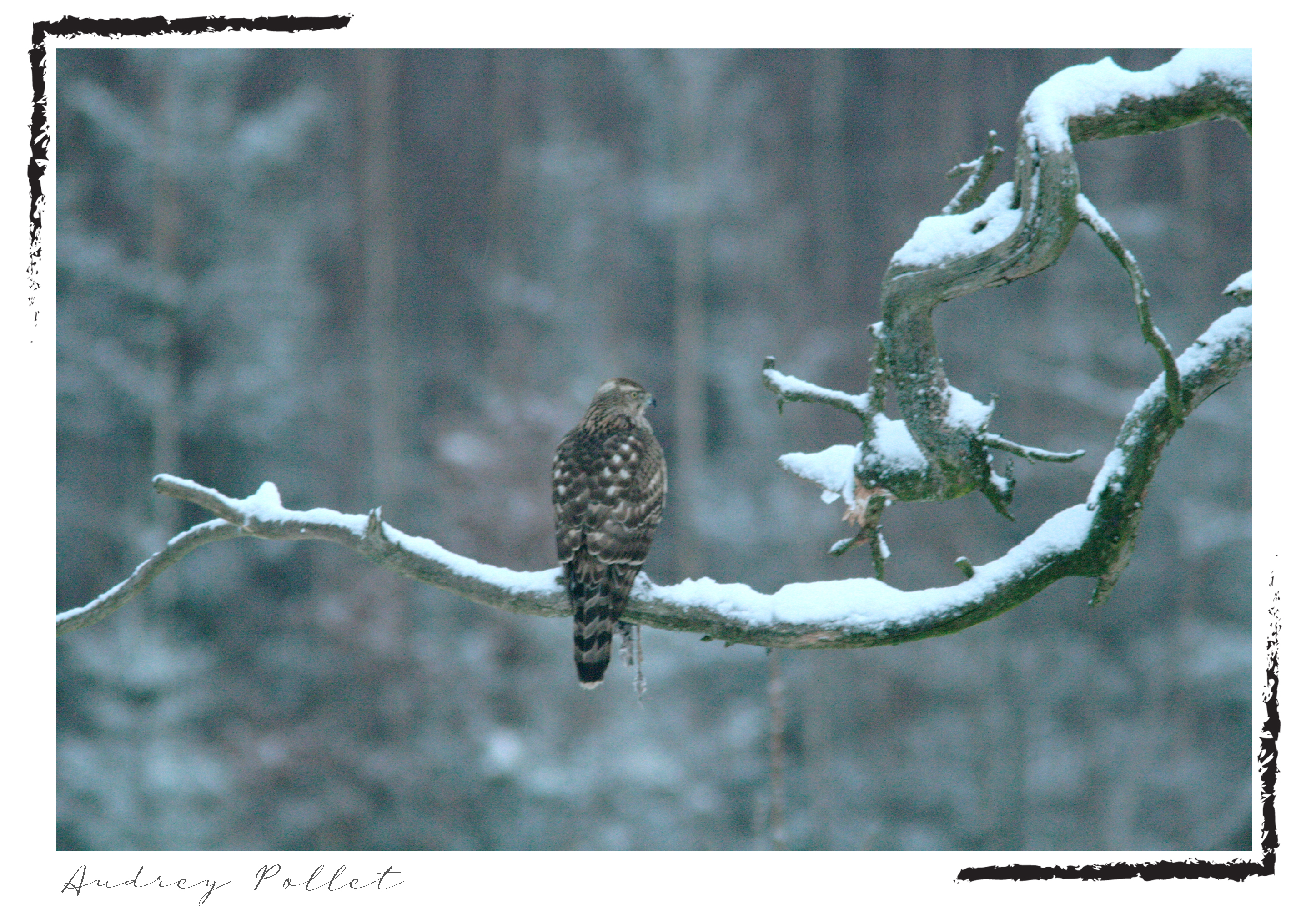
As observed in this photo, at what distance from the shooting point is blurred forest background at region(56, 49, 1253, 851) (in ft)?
43.4

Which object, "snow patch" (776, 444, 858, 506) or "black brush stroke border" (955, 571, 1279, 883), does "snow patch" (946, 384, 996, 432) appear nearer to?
"snow patch" (776, 444, 858, 506)

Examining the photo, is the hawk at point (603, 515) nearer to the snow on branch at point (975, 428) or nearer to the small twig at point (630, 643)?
the small twig at point (630, 643)

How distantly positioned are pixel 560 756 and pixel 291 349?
889 cm

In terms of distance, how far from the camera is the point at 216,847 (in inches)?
516

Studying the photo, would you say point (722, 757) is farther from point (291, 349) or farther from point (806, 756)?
point (291, 349)

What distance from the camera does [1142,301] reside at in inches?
123

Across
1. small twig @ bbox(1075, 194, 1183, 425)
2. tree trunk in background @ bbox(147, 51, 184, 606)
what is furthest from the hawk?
tree trunk in background @ bbox(147, 51, 184, 606)

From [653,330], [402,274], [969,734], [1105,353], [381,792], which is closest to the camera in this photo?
[381,792]

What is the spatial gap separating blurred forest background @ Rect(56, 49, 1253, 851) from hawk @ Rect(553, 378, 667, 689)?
23.3 feet
